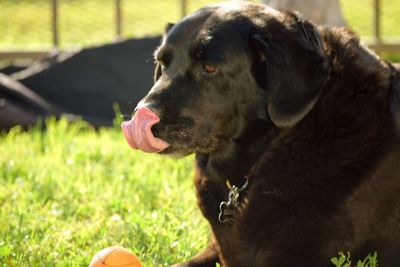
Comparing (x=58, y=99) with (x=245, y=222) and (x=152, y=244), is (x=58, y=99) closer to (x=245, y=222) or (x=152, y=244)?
(x=152, y=244)

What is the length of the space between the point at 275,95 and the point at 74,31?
1146cm

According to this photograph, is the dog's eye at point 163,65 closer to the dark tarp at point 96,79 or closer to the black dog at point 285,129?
the black dog at point 285,129

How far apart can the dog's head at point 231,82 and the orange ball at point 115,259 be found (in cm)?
45

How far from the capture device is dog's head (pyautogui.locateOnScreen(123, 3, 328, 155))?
303 centimetres

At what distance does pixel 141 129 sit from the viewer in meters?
3.08

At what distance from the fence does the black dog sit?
9179mm

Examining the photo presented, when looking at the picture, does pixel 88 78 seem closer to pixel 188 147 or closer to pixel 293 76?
pixel 188 147

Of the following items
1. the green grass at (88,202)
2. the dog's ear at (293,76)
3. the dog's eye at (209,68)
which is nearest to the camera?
the dog's ear at (293,76)

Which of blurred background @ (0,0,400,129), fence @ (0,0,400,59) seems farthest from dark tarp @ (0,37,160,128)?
fence @ (0,0,400,59)

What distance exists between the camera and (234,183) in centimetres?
336

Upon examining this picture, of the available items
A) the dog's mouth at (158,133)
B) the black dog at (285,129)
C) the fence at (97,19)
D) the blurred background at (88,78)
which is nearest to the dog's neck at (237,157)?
the black dog at (285,129)

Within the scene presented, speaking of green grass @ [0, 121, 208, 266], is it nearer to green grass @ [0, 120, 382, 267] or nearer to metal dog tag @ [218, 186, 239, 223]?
green grass @ [0, 120, 382, 267]

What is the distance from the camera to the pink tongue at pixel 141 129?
10.1ft

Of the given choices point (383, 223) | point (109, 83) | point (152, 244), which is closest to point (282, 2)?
point (109, 83)
